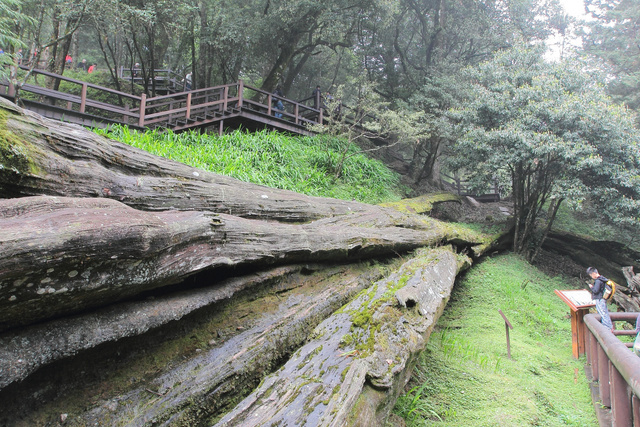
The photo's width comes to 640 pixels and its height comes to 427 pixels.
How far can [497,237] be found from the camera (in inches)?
388

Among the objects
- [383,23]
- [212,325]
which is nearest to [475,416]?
[212,325]

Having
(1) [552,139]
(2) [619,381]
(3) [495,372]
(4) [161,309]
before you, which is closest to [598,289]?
(3) [495,372]

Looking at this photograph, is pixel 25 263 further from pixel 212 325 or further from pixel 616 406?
pixel 616 406

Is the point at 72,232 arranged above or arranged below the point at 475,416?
above

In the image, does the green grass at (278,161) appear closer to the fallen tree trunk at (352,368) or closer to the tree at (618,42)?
the fallen tree trunk at (352,368)

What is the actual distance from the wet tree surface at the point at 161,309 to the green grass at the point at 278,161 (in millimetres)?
3681

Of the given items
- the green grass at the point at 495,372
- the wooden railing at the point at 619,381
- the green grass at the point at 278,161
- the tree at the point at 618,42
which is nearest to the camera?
the wooden railing at the point at 619,381

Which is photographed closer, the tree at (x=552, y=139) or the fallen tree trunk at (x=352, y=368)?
the fallen tree trunk at (x=352, y=368)

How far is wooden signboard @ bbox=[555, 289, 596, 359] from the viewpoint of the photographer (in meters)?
4.20

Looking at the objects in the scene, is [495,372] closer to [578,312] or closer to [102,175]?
[578,312]

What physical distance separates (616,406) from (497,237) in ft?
27.7

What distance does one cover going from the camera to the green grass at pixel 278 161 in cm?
714

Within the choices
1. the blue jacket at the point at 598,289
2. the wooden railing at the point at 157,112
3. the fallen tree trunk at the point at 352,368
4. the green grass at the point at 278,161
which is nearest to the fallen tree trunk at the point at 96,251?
the fallen tree trunk at the point at 352,368

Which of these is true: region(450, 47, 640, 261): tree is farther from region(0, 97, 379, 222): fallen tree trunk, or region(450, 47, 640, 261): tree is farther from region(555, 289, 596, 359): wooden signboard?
region(0, 97, 379, 222): fallen tree trunk
